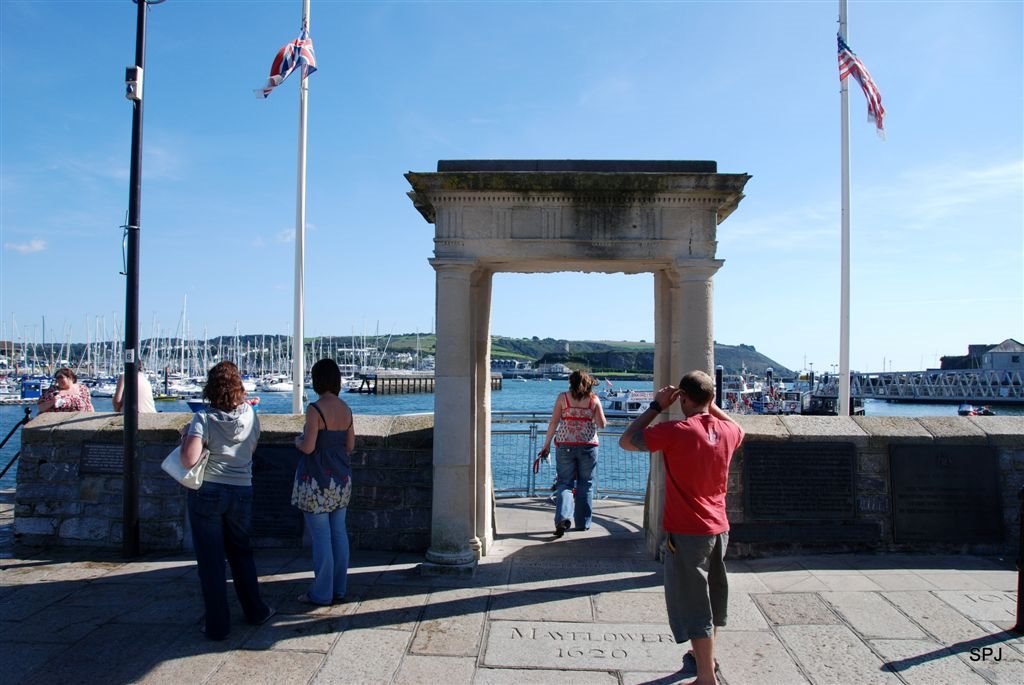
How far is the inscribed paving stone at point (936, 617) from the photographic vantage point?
4799 mm

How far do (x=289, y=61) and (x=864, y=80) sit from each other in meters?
10.9

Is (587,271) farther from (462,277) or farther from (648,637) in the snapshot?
(648,637)

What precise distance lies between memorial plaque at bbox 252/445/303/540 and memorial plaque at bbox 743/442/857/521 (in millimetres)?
4359

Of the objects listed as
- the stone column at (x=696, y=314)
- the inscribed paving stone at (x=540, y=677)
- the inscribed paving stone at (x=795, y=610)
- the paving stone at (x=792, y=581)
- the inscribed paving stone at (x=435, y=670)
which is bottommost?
the inscribed paving stone at (x=435, y=670)

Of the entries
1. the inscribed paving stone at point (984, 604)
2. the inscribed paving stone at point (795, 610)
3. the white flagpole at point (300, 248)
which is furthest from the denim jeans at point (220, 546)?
the white flagpole at point (300, 248)

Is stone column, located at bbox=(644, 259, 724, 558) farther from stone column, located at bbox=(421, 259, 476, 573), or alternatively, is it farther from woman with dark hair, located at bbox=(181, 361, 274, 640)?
woman with dark hair, located at bbox=(181, 361, 274, 640)

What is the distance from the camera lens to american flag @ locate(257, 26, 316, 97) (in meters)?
13.2

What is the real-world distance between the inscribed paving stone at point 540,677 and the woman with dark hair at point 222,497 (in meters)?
1.77

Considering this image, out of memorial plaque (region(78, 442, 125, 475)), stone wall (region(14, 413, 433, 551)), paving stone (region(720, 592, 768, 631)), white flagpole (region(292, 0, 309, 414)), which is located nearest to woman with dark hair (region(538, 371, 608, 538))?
stone wall (region(14, 413, 433, 551))

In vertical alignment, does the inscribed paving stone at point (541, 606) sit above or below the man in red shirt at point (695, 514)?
below

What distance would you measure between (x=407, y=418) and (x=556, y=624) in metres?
2.92

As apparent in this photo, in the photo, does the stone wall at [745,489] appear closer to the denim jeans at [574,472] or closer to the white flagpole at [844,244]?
the denim jeans at [574,472]

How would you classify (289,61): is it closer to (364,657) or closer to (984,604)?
(364,657)

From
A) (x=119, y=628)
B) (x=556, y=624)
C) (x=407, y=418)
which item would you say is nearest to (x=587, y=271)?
(x=407, y=418)
